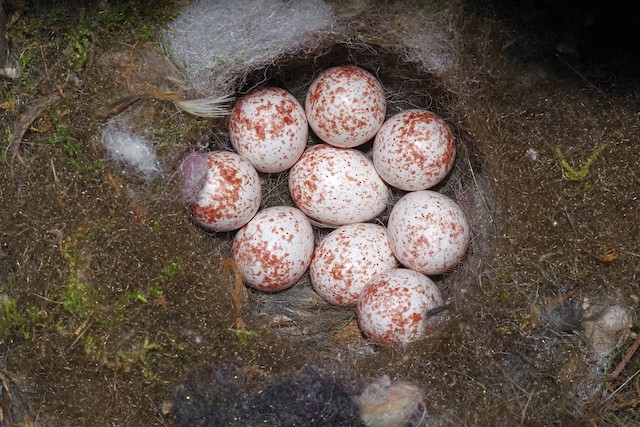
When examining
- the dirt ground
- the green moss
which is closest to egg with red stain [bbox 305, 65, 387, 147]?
the dirt ground

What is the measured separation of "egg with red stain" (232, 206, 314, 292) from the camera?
2074 mm

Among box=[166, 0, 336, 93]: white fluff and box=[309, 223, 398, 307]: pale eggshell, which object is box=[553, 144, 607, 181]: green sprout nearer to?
box=[309, 223, 398, 307]: pale eggshell

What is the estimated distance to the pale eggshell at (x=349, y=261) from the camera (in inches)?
82.9

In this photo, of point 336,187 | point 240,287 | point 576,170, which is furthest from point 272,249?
point 576,170

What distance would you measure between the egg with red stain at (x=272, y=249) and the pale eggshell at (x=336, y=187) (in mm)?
82

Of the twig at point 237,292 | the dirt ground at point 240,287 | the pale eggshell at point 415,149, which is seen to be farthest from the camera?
the pale eggshell at point 415,149

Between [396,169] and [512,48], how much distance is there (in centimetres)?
52

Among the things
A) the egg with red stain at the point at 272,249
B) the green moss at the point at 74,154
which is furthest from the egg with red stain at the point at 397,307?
the green moss at the point at 74,154

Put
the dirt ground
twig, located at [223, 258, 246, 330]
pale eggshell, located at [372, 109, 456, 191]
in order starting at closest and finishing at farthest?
the dirt ground → twig, located at [223, 258, 246, 330] → pale eggshell, located at [372, 109, 456, 191]

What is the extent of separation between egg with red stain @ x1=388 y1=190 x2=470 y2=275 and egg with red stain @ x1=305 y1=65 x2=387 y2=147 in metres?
0.29

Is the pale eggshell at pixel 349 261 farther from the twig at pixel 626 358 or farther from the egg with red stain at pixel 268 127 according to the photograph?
the twig at pixel 626 358

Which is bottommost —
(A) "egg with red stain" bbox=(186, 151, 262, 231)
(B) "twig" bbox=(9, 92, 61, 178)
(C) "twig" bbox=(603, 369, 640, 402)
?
(C) "twig" bbox=(603, 369, 640, 402)

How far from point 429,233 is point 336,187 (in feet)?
1.15

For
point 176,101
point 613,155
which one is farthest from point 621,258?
point 176,101
